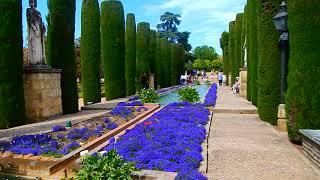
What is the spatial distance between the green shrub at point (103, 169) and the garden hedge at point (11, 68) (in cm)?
680

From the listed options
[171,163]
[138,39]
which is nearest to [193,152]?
[171,163]

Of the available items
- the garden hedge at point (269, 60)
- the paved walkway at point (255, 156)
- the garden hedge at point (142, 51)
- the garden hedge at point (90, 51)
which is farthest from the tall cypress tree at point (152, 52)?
the paved walkway at point (255, 156)

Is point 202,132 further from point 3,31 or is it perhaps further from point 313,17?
point 3,31

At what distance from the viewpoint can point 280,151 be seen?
22.7 ft

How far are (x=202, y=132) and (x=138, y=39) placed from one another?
20513 millimetres

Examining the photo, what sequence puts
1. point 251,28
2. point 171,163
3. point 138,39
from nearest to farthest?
point 171,163
point 251,28
point 138,39

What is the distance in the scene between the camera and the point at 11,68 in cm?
1056

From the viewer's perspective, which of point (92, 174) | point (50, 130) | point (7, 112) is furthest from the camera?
point (7, 112)

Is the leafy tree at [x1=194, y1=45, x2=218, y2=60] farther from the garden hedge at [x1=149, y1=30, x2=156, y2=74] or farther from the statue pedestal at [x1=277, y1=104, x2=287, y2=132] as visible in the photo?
the statue pedestal at [x1=277, y1=104, x2=287, y2=132]

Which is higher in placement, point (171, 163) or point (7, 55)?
point (7, 55)

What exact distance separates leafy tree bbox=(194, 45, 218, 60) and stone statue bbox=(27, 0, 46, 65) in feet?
260

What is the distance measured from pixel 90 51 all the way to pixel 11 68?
8.43 metres

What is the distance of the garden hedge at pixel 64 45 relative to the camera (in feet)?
43.6

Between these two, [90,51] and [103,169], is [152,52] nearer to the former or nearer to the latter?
[90,51]
